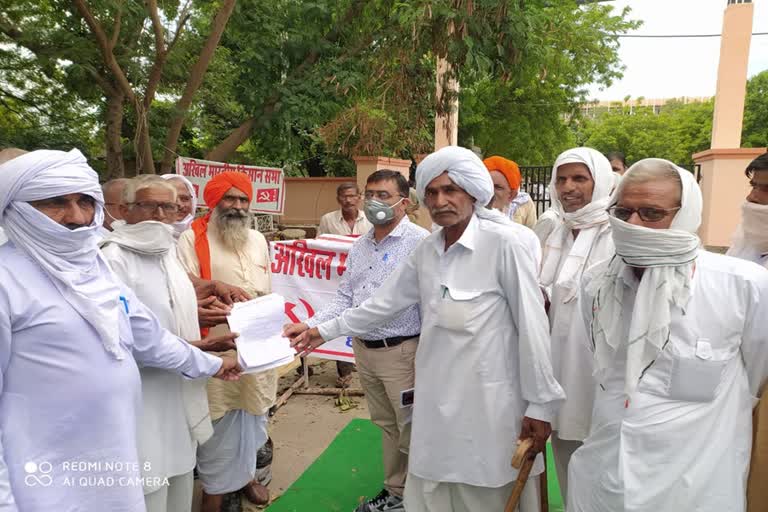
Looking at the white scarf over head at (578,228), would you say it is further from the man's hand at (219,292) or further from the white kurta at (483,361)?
the man's hand at (219,292)

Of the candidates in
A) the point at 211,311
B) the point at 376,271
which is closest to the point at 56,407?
the point at 211,311

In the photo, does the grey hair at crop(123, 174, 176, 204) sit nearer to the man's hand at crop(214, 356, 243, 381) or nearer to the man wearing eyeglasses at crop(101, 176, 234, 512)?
the man wearing eyeglasses at crop(101, 176, 234, 512)

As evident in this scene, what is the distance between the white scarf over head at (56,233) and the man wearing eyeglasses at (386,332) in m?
1.31

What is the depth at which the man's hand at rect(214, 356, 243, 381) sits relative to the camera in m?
2.74

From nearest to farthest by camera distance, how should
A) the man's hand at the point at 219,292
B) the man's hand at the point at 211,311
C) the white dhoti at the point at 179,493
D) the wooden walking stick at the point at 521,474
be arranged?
the wooden walking stick at the point at 521,474
the white dhoti at the point at 179,493
the man's hand at the point at 211,311
the man's hand at the point at 219,292

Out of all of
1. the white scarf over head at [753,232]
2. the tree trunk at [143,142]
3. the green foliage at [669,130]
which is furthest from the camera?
the green foliage at [669,130]

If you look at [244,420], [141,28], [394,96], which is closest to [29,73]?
[141,28]

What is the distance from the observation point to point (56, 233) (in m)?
1.88

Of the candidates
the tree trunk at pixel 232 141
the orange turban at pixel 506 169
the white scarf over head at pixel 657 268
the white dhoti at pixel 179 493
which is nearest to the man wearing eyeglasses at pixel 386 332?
the white dhoti at pixel 179 493

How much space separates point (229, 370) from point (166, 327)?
1.28ft

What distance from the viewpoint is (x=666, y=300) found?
1.80 meters

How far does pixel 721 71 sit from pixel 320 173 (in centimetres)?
1361

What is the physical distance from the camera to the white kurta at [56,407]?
70.2 inches

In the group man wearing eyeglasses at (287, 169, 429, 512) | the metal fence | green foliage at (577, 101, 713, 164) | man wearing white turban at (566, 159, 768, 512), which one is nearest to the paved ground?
man wearing eyeglasses at (287, 169, 429, 512)
